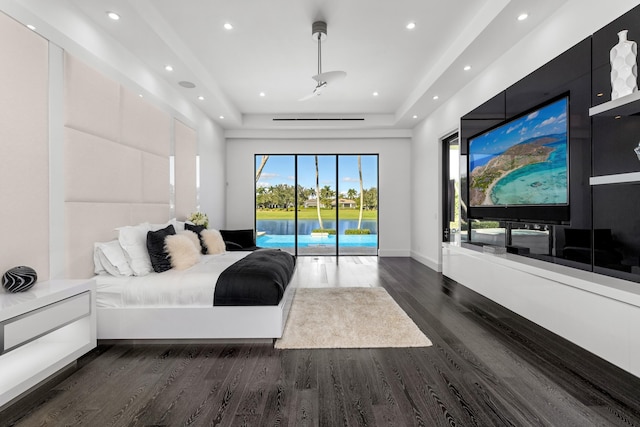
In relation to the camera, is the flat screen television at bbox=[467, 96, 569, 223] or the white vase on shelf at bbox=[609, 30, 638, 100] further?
the flat screen television at bbox=[467, 96, 569, 223]

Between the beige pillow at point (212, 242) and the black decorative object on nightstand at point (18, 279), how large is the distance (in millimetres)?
2068

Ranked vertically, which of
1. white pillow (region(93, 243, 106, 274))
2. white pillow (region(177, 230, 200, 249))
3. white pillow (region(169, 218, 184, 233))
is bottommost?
white pillow (region(93, 243, 106, 274))

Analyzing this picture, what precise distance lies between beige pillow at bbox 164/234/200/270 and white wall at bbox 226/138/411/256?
393cm

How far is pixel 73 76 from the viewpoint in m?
2.71

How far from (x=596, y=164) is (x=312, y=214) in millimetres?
5445

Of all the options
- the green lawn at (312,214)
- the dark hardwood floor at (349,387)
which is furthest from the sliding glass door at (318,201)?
the dark hardwood floor at (349,387)

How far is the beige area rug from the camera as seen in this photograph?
8.59 ft

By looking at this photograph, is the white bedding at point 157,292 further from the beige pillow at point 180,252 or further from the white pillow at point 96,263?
the beige pillow at point 180,252

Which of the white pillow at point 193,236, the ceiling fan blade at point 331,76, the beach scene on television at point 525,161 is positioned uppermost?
the ceiling fan blade at point 331,76

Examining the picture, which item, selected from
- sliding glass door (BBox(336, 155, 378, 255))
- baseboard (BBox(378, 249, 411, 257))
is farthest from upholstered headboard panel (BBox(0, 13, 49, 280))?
baseboard (BBox(378, 249, 411, 257))

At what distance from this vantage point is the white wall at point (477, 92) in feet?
8.29

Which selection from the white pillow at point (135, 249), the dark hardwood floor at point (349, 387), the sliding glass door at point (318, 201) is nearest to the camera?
the dark hardwood floor at point (349, 387)

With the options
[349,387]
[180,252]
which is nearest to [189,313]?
→ [180,252]

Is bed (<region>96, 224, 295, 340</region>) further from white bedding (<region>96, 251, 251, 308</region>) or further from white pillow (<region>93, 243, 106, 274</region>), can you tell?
white pillow (<region>93, 243, 106, 274</region>)
